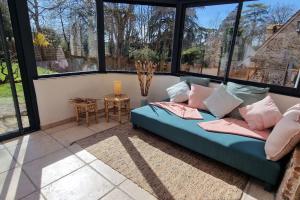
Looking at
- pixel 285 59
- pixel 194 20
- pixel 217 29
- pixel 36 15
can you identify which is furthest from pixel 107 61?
pixel 285 59

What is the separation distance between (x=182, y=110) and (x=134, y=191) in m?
1.39

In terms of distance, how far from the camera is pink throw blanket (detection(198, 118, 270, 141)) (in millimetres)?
2137

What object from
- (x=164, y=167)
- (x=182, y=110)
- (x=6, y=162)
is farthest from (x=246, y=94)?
(x=6, y=162)

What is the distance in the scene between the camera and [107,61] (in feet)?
11.7

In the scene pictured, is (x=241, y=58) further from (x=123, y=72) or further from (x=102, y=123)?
(x=102, y=123)

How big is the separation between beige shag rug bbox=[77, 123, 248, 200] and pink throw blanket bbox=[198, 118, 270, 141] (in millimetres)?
387

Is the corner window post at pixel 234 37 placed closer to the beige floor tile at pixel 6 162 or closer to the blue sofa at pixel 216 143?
the blue sofa at pixel 216 143

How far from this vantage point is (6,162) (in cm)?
210

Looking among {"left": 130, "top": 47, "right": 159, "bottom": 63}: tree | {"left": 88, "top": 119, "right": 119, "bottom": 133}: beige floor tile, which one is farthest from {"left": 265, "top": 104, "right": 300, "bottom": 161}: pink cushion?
{"left": 130, "top": 47, "right": 159, "bottom": 63}: tree

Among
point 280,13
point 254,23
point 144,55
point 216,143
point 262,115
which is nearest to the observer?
point 216,143

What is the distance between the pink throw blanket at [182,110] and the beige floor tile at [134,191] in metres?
1.13

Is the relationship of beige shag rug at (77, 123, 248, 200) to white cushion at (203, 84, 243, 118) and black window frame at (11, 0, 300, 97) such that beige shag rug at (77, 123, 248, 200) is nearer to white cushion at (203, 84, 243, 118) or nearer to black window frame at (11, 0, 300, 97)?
white cushion at (203, 84, 243, 118)

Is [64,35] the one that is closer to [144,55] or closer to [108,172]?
[144,55]

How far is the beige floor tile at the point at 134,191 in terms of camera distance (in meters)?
1.70
